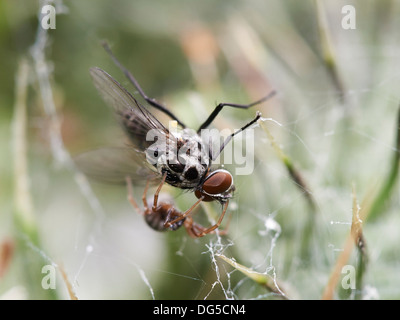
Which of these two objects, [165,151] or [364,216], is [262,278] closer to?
[364,216]

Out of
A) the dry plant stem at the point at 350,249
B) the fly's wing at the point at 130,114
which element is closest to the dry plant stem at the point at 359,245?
the dry plant stem at the point at 350,249

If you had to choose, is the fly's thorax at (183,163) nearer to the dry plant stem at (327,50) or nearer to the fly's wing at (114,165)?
the fly's wing at (114,165)

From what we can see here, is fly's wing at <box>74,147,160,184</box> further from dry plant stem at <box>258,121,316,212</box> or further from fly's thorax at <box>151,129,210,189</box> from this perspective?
dry plant stem at <box>258,121,316,212</box>

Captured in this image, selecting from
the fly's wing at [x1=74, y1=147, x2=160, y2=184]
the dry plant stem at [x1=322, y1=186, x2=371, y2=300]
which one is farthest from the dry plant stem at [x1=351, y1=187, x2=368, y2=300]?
the fly's wing at [x1=74, y1=147, x2=160, y2=184]

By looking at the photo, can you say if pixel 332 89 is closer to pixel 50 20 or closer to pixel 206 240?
pixel 206 240
